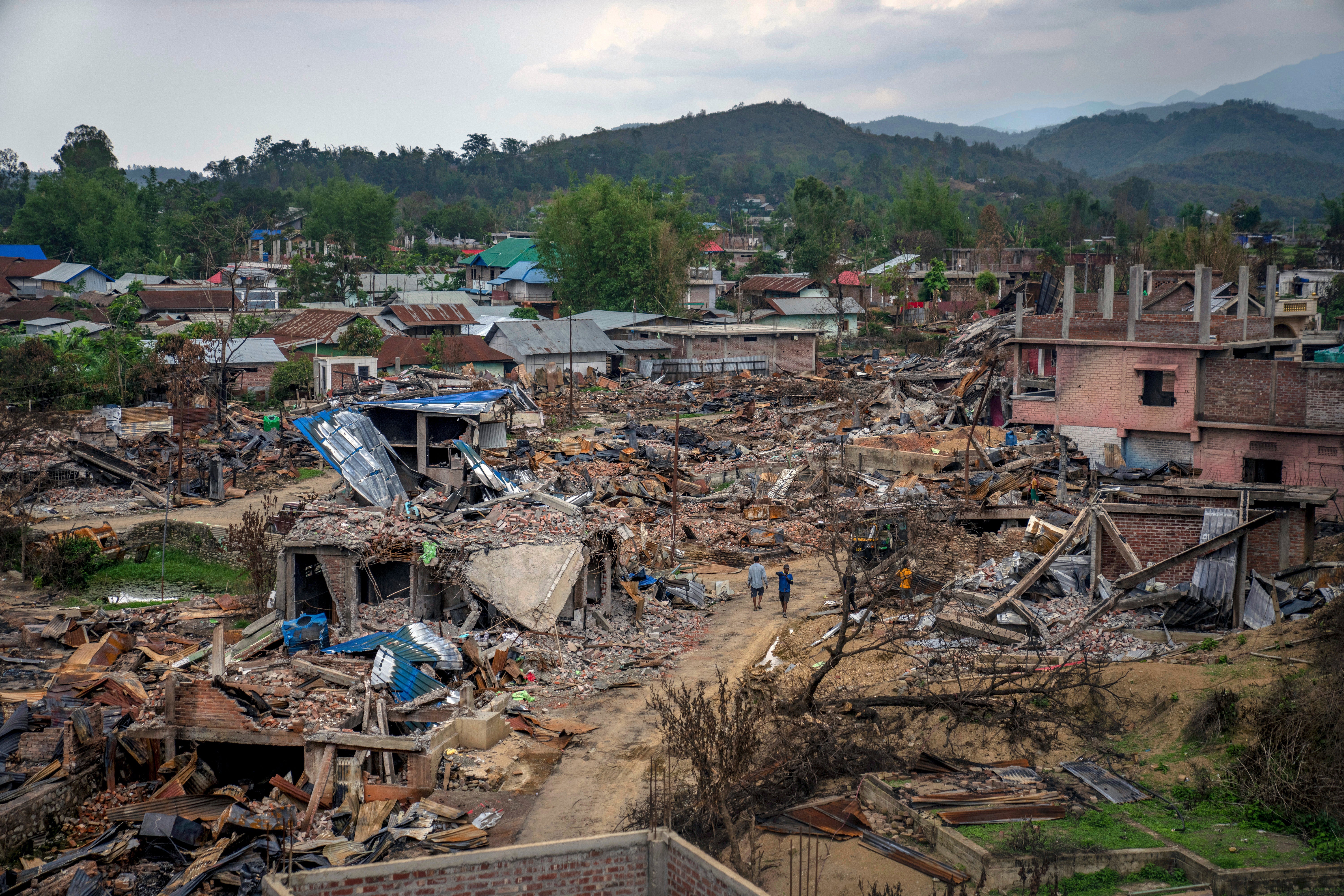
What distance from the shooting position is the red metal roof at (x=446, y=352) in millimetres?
37781

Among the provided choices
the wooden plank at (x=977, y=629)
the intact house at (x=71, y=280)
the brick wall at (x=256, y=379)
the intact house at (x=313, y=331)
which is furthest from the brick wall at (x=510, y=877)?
the intact house at (x=71, y=280)

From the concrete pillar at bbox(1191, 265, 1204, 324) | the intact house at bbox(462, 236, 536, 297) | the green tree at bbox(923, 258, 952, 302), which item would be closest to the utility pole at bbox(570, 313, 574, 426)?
the concrete pillar at bbox(1191, 265, 1204, 324)

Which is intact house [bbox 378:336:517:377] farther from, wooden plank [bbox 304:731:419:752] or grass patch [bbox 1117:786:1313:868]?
grass patch [bbox 1117:786:1313:868]

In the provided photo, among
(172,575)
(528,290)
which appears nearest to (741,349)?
(528,290)

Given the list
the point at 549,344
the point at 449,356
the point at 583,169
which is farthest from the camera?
the point at 583,169

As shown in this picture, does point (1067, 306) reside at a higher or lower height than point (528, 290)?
lower

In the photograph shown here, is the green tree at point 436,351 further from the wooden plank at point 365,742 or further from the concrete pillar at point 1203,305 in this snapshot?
the wooden plank at point 365,742

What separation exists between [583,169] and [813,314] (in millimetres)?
112031

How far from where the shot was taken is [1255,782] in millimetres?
7770

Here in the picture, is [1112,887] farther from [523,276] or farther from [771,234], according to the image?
[771,234]

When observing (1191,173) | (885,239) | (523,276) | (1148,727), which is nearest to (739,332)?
(523,276)

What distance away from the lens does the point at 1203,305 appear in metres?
20.4

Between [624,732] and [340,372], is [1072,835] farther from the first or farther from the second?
[340,372]

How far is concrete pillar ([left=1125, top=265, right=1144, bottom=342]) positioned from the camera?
21.1m
